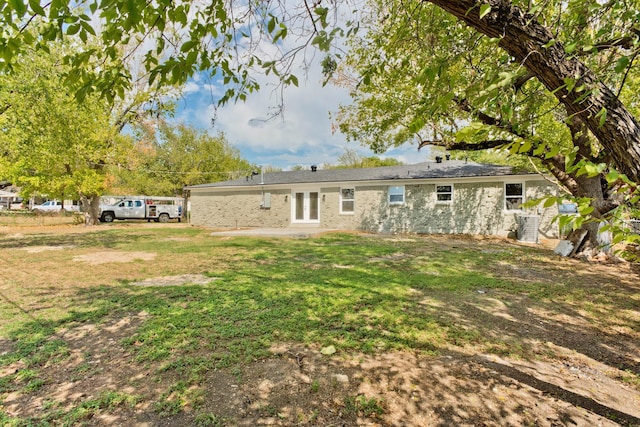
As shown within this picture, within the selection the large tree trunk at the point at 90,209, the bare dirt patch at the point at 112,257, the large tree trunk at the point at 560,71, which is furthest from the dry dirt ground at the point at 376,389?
the large tree trunk at the point at 90,209

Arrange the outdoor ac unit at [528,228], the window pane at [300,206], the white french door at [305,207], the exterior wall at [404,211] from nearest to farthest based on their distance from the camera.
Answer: the outdoor ac unit at [528,228], the exterior wall at [404,211], the white french door at [305,207], the window pane at [300,206]

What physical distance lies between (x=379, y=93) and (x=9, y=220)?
2476cm

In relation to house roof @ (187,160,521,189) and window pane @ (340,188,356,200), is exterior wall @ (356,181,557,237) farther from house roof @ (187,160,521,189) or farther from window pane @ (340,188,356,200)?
house roof @ (187,160,521,189)

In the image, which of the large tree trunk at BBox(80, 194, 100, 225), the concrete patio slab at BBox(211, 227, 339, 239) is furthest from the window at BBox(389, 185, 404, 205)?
the large tree trunk at BBox(80, 194, 100, 225)

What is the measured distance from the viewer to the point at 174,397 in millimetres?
2410

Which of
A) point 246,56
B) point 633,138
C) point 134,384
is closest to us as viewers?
point 633,138

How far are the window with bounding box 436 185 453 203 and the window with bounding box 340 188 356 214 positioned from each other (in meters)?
4.14

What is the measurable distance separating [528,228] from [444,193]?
3638mm

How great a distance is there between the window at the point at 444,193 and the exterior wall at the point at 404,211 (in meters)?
0.16

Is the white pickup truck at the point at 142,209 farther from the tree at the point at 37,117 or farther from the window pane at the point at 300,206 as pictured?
the window pane at the point at 300,206

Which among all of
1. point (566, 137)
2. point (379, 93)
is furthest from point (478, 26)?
point (379, 93)

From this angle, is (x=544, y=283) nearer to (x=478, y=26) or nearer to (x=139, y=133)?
(x=478, y=26)

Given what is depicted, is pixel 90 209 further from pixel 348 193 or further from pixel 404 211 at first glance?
pixel 404 211

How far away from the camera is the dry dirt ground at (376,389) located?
2207 mm
